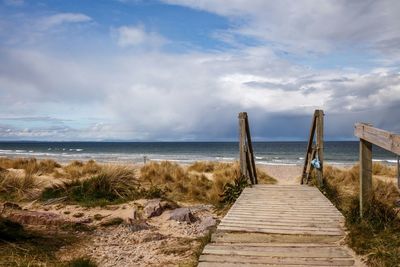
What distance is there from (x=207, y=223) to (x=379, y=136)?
3.92 m

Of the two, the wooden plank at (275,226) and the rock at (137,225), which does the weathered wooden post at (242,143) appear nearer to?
the rock at (137,225)

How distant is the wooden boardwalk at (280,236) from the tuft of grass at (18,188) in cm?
594

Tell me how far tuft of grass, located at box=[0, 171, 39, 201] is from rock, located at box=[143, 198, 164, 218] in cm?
363

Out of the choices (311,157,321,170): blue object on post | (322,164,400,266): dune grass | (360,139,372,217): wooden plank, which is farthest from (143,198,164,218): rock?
(360,139,372,217): wooden plank

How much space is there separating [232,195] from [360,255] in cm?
528

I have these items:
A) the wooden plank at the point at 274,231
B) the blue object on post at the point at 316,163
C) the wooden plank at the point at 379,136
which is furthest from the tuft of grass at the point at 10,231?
the blue object on post at the point at 316,163

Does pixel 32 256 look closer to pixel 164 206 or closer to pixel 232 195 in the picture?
pixel 164 206

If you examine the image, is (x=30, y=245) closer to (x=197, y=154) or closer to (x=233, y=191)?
(x=233, y=191)

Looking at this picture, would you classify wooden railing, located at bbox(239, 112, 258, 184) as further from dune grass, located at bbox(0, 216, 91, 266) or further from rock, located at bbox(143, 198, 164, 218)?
dune grass, located at bbox(0, 216, 91, 266)

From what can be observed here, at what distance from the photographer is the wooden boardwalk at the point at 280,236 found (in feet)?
15.6

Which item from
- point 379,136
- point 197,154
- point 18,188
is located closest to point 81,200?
point 18,188

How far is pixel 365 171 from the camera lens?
6.05 metres

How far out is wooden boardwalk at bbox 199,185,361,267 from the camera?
15.6ft

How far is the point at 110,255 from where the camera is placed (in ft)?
20.2
